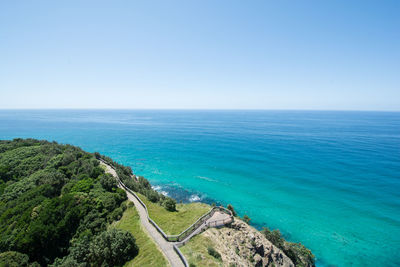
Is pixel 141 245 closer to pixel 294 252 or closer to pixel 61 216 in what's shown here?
pixel 61 216

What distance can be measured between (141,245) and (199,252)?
772cm

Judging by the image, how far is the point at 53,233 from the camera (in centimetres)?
2445

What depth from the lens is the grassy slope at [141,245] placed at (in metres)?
18.4

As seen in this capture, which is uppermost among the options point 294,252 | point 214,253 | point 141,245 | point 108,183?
point 108,183

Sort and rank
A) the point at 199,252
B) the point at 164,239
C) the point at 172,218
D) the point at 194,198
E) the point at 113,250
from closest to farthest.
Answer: the point at 199,252, the point at 113,250, the point at 164,239, the point at 172,218, the point at 194,198

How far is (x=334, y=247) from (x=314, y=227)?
4.83 m

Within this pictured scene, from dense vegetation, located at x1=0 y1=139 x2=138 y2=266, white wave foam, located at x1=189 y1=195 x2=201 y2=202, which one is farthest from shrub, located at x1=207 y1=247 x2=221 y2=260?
white wave foam, located at x1=189 y1=195 x2=201 y2=202

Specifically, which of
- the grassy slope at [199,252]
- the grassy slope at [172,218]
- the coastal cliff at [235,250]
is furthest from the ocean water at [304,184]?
the grassy slope at [199,252]

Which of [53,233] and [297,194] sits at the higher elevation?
[53,233]

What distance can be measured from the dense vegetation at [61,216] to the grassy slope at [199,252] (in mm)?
6692

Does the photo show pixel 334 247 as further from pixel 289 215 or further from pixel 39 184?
pixel 39 184

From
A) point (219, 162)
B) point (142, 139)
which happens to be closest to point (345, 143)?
point (219, 162)

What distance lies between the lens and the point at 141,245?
21422 mm

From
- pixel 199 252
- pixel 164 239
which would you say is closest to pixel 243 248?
pixel 199 252
